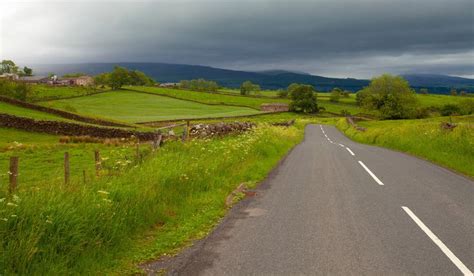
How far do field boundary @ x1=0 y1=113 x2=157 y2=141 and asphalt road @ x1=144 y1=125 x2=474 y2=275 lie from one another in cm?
2757

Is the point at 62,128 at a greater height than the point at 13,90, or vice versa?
the point at 13,90

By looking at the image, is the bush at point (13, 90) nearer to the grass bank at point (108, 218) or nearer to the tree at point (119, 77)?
the tree at point (119, 77)

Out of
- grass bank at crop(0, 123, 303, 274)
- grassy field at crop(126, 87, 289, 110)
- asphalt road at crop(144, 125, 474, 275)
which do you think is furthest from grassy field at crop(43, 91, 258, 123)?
grass bank at crop(0, 123, 303, 274)

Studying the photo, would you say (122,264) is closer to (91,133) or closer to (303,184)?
(303,184)

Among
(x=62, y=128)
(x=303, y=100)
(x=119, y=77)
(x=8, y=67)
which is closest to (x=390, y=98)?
(x=303, y=100)

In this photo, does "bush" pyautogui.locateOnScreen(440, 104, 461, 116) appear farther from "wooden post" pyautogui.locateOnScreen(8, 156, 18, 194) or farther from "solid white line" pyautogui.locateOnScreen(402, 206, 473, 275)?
"wooden post" pyautogui.locateOnScreen(8, 156, 18, 194)

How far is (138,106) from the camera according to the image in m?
91.4

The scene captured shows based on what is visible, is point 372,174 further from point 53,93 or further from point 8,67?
point 8,67

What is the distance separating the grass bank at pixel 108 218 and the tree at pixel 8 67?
18524 cm

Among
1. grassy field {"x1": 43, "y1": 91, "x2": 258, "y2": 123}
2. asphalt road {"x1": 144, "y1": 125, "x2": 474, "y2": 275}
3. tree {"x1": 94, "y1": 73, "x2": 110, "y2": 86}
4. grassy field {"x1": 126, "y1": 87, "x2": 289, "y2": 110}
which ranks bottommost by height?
Answer: grassy field {"x1": 43, "y1": 91, "x2": 258, "y2": 123}

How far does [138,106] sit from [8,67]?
11231cm

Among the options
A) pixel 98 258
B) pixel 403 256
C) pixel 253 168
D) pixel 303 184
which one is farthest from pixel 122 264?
pixel 253 168

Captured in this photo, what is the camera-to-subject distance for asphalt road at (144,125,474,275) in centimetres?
577

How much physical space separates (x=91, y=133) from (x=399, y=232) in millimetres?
34341
